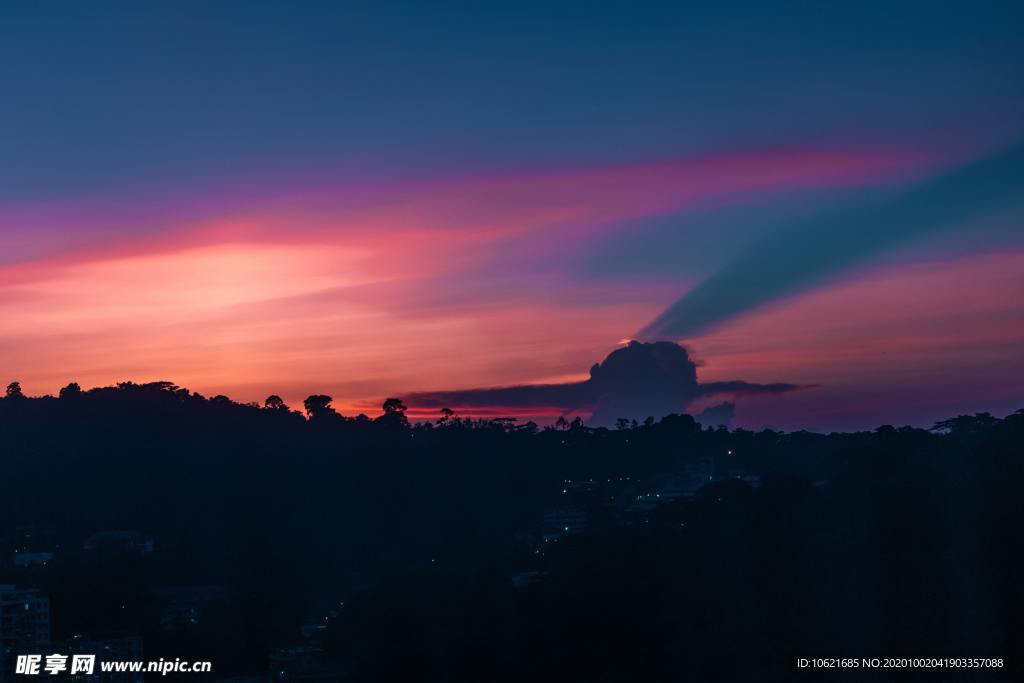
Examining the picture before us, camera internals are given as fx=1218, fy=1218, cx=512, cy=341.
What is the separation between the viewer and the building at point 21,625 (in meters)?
20.1

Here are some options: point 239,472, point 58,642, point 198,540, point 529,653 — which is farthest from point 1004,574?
point 239,472

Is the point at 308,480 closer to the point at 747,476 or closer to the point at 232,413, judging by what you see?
the point at 232,413

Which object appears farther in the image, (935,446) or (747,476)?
(747,476)

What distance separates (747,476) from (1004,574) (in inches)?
1061

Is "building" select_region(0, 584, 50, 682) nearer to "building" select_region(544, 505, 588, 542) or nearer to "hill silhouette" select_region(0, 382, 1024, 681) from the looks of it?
"hill silhouette" select_region(0, 382, 1024, 681)

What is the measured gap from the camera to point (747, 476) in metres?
41.7

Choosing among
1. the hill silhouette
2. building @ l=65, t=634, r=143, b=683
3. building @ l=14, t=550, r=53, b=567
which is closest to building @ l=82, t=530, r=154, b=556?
the hill silhouette

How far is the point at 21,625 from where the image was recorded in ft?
72.5

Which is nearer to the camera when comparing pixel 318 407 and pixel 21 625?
pixel 21 625

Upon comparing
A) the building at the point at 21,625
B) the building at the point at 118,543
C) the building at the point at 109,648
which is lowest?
the building at the point at 109,648

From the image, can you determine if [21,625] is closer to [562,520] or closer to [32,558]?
[32,558]

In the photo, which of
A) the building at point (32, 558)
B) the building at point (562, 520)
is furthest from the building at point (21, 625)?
the building at point (562, 520)

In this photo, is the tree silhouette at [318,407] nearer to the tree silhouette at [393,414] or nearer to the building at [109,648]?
the tree silhouette at [393,414]

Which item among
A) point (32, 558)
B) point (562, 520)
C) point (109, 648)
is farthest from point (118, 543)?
point (562, 520)
